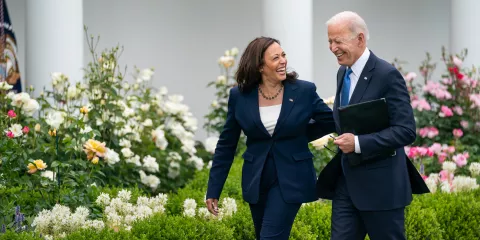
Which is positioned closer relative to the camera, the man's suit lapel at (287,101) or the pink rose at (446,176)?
the man's suit lapel at (287,101)

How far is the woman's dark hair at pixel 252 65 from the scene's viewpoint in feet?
15.1

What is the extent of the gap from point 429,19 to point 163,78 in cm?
350

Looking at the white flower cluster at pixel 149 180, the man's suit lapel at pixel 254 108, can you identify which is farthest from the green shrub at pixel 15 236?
the white flower cluster at pixel 149 180

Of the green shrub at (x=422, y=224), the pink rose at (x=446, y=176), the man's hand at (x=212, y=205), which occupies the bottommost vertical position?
the green shrub at (x=422, y=224)

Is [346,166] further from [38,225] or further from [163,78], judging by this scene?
[163,78]

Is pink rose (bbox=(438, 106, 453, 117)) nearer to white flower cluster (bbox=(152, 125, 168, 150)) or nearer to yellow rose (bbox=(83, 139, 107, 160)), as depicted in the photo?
white flower cluster (bbox=(152, 125, 168, 150))

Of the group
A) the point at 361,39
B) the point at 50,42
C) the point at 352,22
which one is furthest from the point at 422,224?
the point at 50,42

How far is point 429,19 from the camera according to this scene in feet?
37.1

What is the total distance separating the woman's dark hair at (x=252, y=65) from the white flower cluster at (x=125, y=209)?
1061 millimetres

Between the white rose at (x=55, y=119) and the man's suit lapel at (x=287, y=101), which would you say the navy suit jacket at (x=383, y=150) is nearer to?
the man's suit lapel at (x=287, y=101)

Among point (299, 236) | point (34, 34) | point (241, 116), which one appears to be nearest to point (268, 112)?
point (241, 116)

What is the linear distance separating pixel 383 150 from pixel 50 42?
4.83 m

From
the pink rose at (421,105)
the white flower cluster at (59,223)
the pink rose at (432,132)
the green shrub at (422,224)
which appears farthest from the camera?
the pink rose at (421,105)

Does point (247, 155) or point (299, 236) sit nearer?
point (247, 155)
